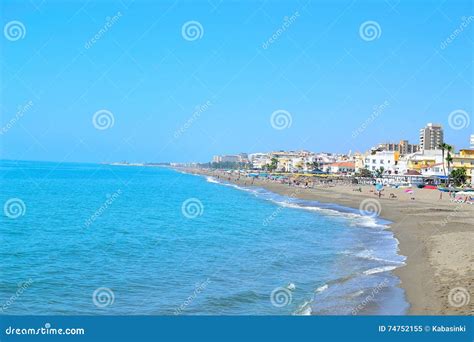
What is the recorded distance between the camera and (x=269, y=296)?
1455 centimetres

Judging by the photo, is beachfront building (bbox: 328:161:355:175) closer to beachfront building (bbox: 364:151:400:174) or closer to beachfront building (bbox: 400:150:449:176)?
beachfront building (bbox: 364:151:400:174)

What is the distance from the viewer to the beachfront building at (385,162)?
102 metres

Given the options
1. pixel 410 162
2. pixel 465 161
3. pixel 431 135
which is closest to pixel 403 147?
pixel 431 135

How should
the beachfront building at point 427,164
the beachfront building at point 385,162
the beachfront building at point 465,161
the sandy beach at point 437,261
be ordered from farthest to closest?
1. the beachfront building at point 385,162
2. the beachfront building at point 427,164
3. the beachfront building at point 465,161
4. the sandy beach at point 437,261

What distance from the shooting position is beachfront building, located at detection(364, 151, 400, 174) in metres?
102

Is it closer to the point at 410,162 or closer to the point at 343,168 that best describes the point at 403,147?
the point at 343,168

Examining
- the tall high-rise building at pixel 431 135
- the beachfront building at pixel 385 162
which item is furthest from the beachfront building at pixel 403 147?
the beachfront building at pixel 385 162

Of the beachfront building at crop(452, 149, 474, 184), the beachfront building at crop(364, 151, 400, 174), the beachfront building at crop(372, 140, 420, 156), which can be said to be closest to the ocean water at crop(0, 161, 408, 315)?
the beachfront building at crop(452, 149, 474, 184)

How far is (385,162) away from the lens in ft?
343

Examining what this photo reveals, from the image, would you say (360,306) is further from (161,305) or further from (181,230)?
(181,230)

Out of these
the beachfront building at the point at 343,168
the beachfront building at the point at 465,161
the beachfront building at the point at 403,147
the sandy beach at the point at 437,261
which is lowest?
the sandy beach at the point at 437,261

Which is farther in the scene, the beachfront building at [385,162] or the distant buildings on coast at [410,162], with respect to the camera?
the beachfront building at [385,162]

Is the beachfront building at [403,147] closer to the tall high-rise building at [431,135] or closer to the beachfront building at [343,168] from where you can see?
the tall high-rise building at [431,135]

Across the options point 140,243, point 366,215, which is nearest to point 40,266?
point 140,243
